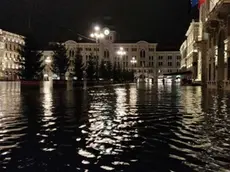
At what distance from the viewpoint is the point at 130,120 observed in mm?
12109

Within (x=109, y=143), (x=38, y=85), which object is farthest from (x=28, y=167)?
(x=38, y=85)

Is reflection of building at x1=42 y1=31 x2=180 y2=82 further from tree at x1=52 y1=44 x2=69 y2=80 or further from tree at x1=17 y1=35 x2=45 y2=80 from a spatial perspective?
tree at x1=17 y1=35 x2=45 y2=80

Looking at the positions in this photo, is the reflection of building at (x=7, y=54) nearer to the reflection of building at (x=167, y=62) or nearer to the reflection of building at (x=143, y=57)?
the reflection of building at (x=143, y=57)

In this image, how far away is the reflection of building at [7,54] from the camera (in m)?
143

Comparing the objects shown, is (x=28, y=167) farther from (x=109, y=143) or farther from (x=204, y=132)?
(x=204, y=132)

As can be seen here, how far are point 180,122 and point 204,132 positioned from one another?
211cm

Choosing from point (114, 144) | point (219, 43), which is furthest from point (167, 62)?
point (114, 144)

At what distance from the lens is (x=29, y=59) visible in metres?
41.8

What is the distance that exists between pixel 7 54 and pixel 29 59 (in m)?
113

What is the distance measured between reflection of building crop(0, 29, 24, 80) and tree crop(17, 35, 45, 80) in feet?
328

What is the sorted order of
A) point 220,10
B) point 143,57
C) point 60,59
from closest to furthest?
point 220,10 < point 60,59 < point 143,57

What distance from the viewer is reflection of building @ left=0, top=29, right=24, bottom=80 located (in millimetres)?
142875

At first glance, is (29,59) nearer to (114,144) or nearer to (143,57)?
(114,144)

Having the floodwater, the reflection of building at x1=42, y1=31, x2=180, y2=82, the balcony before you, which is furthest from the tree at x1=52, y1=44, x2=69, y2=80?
the reflection of building at x1=42, y1=31, x2=180, y2=82
